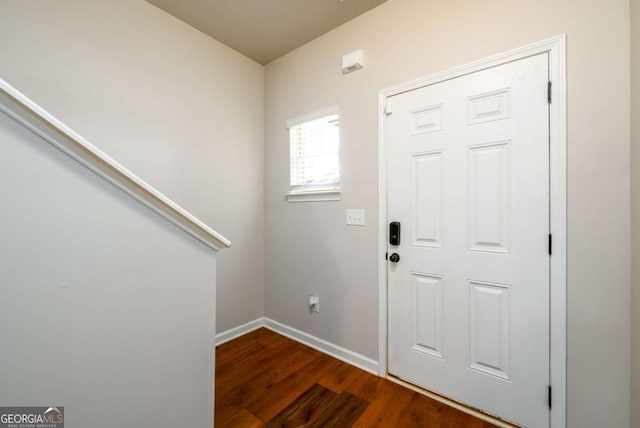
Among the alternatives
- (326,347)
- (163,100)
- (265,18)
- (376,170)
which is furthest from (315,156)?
(326,347)

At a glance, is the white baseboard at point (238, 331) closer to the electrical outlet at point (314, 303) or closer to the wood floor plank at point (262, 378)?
the wood floor plank at point (262, 378)

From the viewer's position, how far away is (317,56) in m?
2.33

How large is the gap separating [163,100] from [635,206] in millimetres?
2873

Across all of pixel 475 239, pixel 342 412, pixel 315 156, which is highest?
pixel 315 156

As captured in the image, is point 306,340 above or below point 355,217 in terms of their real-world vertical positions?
below

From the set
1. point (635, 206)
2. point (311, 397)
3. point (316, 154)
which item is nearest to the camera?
point (635, 206)

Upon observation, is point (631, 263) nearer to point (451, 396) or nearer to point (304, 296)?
point (451, 396)

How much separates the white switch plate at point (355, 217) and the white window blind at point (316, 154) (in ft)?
0.87

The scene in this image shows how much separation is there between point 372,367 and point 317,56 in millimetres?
2576

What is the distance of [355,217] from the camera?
210cm

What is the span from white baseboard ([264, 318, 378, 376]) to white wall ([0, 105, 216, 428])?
1.21 metres

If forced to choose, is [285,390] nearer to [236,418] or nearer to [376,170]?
[236,418]

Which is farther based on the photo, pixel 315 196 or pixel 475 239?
pixel 315 196

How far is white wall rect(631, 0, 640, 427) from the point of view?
3.67 ft
